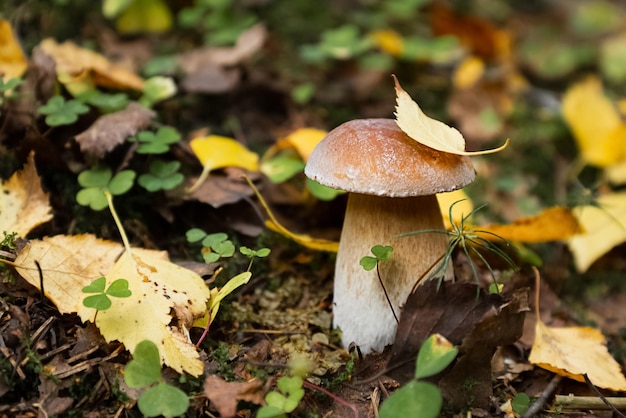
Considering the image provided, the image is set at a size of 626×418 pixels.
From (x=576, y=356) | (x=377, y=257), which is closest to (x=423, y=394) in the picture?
(x=377, y=257)

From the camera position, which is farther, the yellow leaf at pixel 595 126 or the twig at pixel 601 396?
the yellow leaf at pixel 595 126

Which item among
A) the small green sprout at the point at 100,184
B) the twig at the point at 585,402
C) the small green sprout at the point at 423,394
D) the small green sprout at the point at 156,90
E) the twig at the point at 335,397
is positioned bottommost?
the twig at the point at 585,402

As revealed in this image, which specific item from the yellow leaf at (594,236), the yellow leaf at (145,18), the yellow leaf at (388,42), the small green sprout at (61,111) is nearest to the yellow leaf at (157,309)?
the small green sprout at (61,111)

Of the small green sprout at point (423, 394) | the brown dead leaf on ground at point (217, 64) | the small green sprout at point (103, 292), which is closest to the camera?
the small green sprout at point (423, 394)

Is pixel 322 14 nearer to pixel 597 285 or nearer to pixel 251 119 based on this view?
pixel 251 119

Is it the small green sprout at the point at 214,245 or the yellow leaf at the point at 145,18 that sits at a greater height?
the yellow leaf at the point at 145,18

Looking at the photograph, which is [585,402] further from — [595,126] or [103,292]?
[595,126]

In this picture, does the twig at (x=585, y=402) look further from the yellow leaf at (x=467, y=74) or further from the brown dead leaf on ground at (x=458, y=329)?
the yellow leaf at (x=467, y=74)
